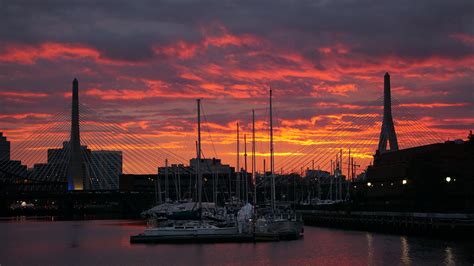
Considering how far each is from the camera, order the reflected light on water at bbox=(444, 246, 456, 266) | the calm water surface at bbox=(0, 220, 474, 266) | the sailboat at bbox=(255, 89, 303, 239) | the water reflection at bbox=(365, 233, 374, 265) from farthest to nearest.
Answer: the sailboat at bbox=(255, 89, 303, 239) < the calm water surface at bbox=(0, 220, 474, 266) < the water reflection at bbox=(365, 233, 374, 265) < the reflected light on water at bbox=(444, 246, 456, 266)

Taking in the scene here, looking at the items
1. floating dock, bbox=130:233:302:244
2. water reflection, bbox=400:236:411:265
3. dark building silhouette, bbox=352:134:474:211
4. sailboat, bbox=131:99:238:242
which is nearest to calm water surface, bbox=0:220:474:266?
water reflection, bbox=400:236:411:265

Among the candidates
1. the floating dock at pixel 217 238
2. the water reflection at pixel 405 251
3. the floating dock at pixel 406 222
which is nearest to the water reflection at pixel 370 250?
the water reflection at pixel 405 251

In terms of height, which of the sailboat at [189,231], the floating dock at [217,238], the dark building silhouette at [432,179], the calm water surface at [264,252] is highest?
the dark building silhouette at [432,179]

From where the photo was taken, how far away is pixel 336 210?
107812 mm

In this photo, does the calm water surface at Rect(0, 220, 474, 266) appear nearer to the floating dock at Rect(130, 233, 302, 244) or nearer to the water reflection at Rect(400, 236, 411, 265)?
the water reflection at Rect(400, 236, 411, 265)

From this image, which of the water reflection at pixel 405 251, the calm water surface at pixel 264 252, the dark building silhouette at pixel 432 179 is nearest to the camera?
the water reflection at pixel 405 251

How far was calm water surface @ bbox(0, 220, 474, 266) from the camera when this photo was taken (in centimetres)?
5625

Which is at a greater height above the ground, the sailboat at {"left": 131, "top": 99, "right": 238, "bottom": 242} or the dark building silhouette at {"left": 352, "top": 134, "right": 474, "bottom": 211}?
the dark building silhouette at {"left": 352, "top": 134, "right": 474, "bottom": 211}

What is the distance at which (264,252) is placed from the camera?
204 feet

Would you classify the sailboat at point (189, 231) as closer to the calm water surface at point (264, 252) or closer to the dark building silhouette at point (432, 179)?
the calm water surface at point (264, 252)

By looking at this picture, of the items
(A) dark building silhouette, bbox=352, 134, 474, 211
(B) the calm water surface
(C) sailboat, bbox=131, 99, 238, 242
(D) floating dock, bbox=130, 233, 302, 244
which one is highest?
(A) dark building silhouette, bbox=352, 134, 474, 211

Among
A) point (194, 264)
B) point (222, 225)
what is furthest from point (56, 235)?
point (194, 264)

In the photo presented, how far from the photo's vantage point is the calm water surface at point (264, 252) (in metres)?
56.2

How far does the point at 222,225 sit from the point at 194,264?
18463 millimetres
